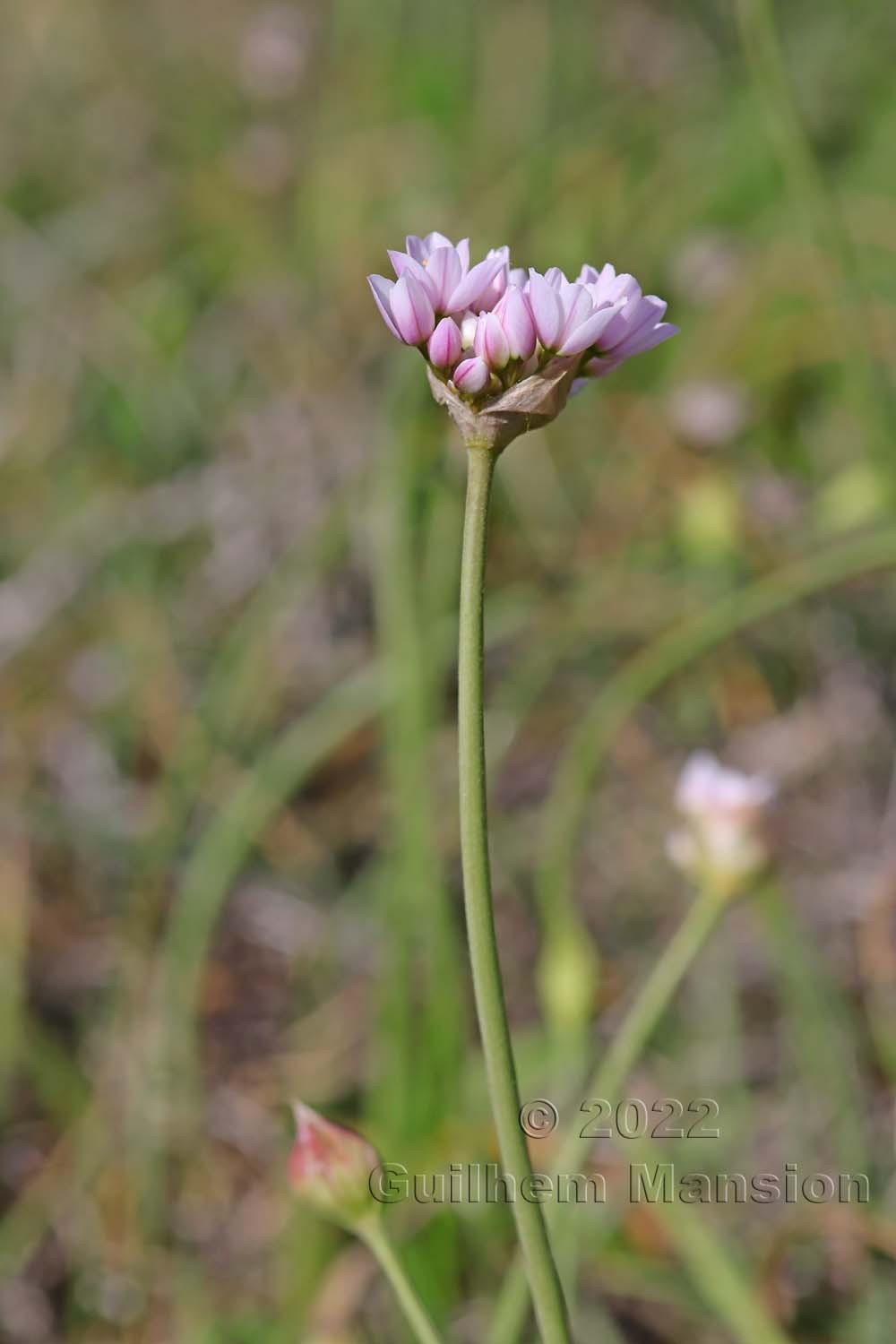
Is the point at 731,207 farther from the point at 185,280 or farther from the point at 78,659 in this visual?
the point at 78,659

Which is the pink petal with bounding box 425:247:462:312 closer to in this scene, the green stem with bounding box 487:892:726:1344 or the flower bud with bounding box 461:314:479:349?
the flower bud with bounding box 461:314:479:349

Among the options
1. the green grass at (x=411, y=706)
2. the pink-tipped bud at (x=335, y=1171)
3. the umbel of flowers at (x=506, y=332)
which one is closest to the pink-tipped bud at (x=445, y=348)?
the umbel of flowers at (x=506, y=332)

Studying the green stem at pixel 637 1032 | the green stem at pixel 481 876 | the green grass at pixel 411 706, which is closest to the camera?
the green stem at pixel 481 876

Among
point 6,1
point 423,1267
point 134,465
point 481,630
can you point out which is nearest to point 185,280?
point 134,465

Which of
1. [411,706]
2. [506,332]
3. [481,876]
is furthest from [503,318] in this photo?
[411,706]

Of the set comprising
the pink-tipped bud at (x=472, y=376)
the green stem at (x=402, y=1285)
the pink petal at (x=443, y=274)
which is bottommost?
the green stem at (x=402, y=1285)

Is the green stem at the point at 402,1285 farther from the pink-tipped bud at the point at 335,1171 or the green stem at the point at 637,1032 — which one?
the green stem at the point at 637,1032
